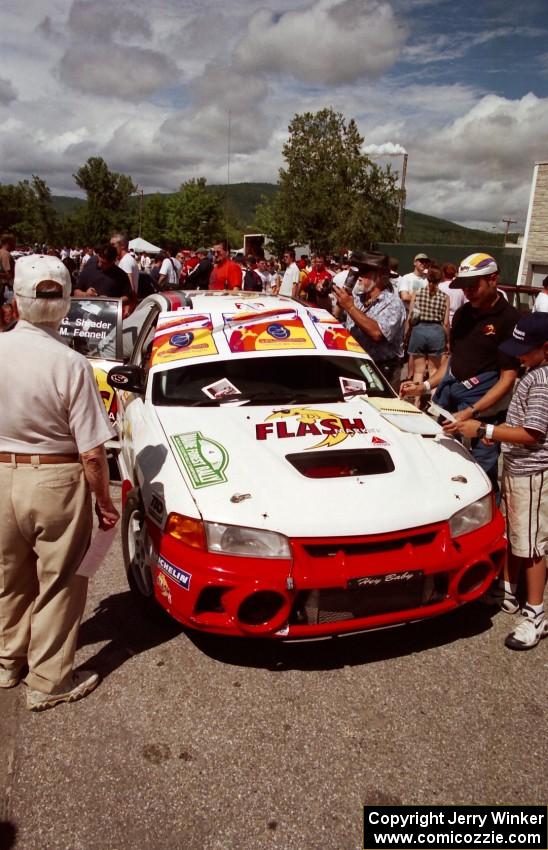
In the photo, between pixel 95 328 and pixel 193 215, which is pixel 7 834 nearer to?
pixel 95 328

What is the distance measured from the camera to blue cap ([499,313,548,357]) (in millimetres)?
3074

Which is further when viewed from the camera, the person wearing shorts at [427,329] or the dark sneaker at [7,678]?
the person wearing shorts at [427,329]

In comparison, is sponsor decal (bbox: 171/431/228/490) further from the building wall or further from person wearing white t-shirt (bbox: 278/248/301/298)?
the building wall

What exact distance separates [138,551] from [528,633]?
2.10 meters

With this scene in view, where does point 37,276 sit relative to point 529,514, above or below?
above

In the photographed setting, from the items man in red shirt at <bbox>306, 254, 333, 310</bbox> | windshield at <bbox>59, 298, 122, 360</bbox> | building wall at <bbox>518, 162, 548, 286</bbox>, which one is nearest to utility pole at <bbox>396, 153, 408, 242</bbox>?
building wall at <bbox>518, 162, 548, 286</bbox>

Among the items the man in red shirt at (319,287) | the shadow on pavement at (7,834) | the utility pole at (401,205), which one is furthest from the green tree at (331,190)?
the shadow on pavement at (7,834)

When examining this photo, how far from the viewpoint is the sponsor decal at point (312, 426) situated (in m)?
3.47

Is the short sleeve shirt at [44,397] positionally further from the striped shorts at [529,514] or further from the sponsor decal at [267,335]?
the striped shorts at [529,514]

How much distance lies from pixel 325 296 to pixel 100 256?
18.3ft

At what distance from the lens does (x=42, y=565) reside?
267 centimetres

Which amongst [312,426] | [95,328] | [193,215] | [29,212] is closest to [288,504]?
[312,426]

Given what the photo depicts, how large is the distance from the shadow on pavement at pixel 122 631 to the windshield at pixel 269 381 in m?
1.23

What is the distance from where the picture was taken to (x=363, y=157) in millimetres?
57156
